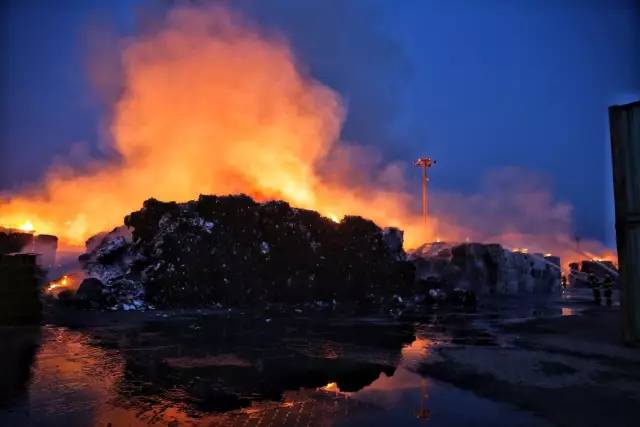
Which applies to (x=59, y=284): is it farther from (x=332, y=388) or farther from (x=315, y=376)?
(x=332, y=388)

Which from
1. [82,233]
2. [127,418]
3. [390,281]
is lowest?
[127,418]

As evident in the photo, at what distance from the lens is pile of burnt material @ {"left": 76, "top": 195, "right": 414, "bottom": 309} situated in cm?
2041

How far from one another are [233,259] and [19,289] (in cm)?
952

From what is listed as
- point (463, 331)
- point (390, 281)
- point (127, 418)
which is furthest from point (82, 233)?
point (127, 418)

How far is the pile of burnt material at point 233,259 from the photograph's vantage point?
20.4 metres

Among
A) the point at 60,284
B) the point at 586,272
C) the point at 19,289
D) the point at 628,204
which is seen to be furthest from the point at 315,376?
the point at 586,272

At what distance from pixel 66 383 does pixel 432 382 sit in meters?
5.29

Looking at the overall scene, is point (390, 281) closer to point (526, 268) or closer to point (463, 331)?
point (463, 331)

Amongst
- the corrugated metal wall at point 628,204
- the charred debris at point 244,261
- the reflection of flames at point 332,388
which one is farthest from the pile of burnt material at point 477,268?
the reflection of flames at point 332,388

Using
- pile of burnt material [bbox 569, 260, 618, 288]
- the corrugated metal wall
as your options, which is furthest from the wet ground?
pile of burnt material [bbox 569, 260, 618, 288]

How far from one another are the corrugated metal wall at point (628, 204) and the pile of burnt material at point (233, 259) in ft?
47.3

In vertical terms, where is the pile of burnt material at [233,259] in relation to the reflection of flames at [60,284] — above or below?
above

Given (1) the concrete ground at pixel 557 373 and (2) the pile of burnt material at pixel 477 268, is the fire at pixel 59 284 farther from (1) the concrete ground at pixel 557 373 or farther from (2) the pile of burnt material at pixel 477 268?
A: (2) the pile of burnt material at pixel 477 268

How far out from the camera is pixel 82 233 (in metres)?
30.0
